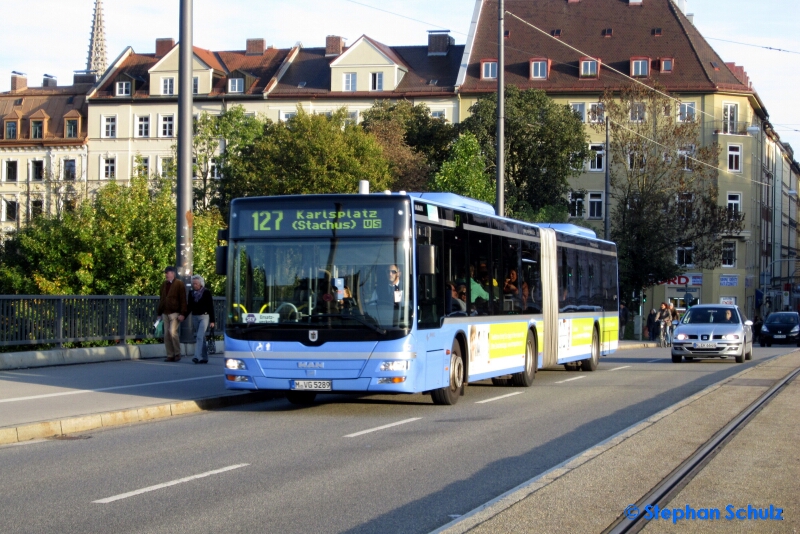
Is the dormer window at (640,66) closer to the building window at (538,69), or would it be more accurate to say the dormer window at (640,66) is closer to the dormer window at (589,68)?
the dormer window at (589,68)

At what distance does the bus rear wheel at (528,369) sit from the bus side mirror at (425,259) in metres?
5.61

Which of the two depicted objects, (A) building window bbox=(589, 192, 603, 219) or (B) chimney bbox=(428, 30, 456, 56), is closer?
(A) building window bbox=(589, 192, 603, 219)

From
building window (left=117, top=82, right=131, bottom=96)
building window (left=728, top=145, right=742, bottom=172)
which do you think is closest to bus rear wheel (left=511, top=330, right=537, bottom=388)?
building window (left=728, top=145, right=742, bottom=172)

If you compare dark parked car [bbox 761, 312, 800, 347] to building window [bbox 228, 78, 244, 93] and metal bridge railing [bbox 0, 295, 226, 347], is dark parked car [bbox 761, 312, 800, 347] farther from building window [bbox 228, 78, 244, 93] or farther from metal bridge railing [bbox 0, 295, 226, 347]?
building window [bbox 228, 78, 244, 93]

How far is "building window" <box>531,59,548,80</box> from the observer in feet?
267

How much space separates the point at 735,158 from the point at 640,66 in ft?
31.6

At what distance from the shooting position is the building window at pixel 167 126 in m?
89.6

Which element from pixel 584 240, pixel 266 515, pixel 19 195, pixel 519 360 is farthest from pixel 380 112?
pixel 266 515

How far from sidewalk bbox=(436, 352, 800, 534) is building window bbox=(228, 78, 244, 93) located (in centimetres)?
7802

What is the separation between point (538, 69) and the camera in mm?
81688

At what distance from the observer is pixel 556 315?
70.7 ft

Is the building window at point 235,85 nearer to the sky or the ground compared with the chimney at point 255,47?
nearer to the ground

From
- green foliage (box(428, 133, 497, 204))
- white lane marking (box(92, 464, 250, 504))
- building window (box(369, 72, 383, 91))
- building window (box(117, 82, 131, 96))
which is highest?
building window (box(117, 82, 131, 96))

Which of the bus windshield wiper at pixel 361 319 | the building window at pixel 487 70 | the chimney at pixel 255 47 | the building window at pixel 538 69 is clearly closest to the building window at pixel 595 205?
the building window at pixel 538 69
